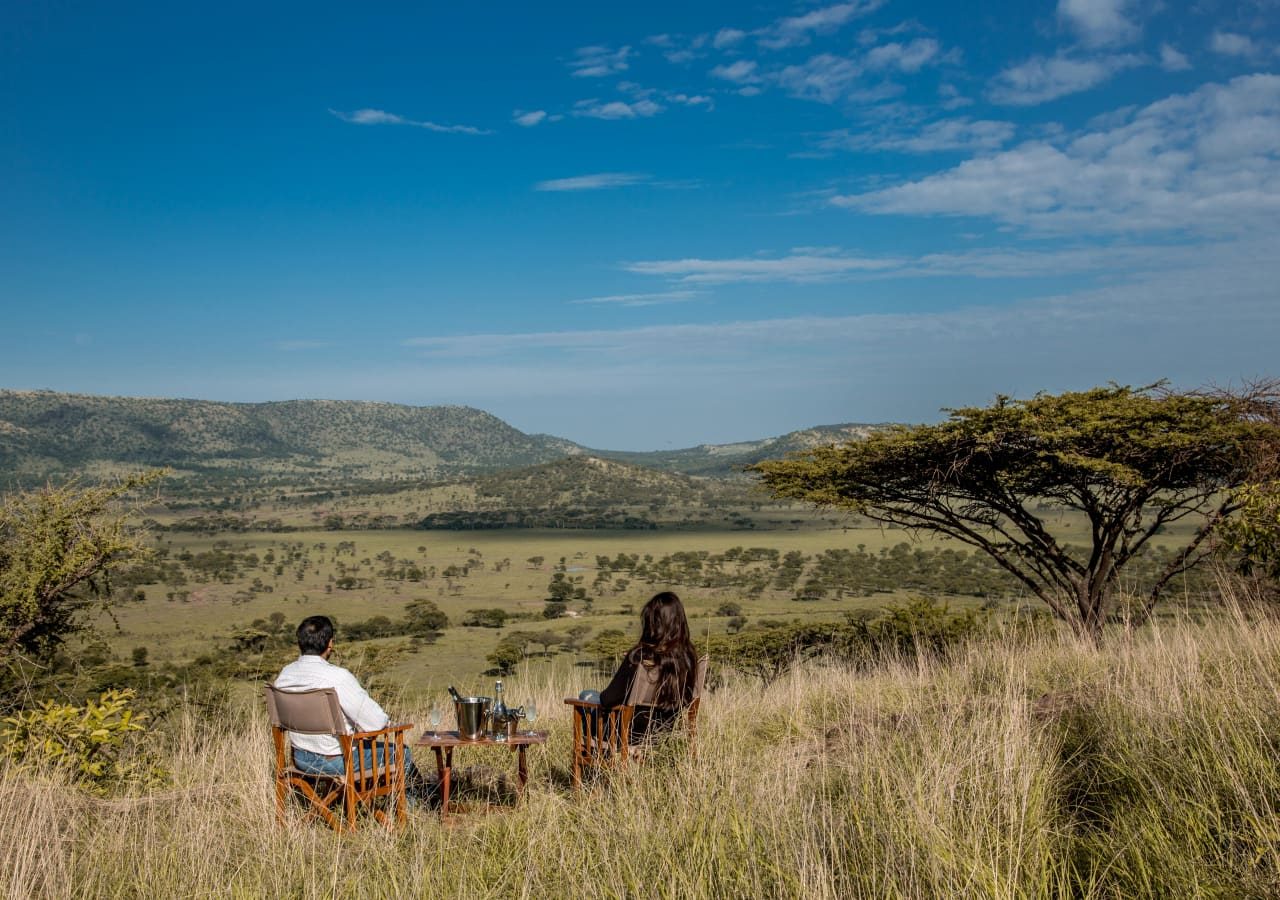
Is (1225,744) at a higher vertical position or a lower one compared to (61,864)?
higher

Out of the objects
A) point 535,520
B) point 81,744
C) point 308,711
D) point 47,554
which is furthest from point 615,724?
point 535,520

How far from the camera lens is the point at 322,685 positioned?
5340 mm

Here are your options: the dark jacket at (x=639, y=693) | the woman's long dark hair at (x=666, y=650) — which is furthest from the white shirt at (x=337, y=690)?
the woman's long dark hair at (x=666, y=650)

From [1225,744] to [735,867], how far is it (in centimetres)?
228

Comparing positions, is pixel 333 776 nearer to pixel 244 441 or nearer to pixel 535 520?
pixel 535 520

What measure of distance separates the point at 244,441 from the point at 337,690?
→ 573 feet

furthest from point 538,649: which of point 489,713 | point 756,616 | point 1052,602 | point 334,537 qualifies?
point 334,537

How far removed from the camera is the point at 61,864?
4.03 meters

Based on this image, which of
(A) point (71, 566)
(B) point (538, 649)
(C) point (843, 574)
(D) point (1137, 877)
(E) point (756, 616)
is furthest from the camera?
(C) point (843, 574)

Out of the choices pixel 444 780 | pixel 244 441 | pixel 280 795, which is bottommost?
pixel 444 780

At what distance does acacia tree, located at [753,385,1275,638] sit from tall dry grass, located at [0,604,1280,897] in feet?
18.2

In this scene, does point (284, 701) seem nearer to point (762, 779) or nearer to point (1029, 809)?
point (762, 779)

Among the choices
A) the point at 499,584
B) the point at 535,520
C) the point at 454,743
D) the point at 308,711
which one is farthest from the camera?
the point at 535,520

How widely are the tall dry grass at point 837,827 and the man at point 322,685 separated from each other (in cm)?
35
